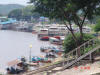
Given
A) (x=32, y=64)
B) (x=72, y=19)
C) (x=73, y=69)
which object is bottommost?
(x=32, y=64)

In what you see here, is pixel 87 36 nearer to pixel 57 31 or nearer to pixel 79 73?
pixel 79 73

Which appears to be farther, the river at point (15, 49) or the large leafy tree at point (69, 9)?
the river at point (15, 49)

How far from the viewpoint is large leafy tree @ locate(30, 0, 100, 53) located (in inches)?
551

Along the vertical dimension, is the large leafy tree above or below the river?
above

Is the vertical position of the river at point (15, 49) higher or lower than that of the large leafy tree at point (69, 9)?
lower

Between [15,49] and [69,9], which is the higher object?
[69,9]

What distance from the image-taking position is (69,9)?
45.8 feet

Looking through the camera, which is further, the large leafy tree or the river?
the river

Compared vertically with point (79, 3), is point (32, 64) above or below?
below

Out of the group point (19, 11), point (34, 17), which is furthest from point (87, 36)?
point (19, 11)

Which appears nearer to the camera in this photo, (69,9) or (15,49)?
(69,9)

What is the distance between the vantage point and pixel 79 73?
11227 mm

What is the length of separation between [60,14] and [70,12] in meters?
0.87

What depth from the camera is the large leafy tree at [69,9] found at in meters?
14.0
